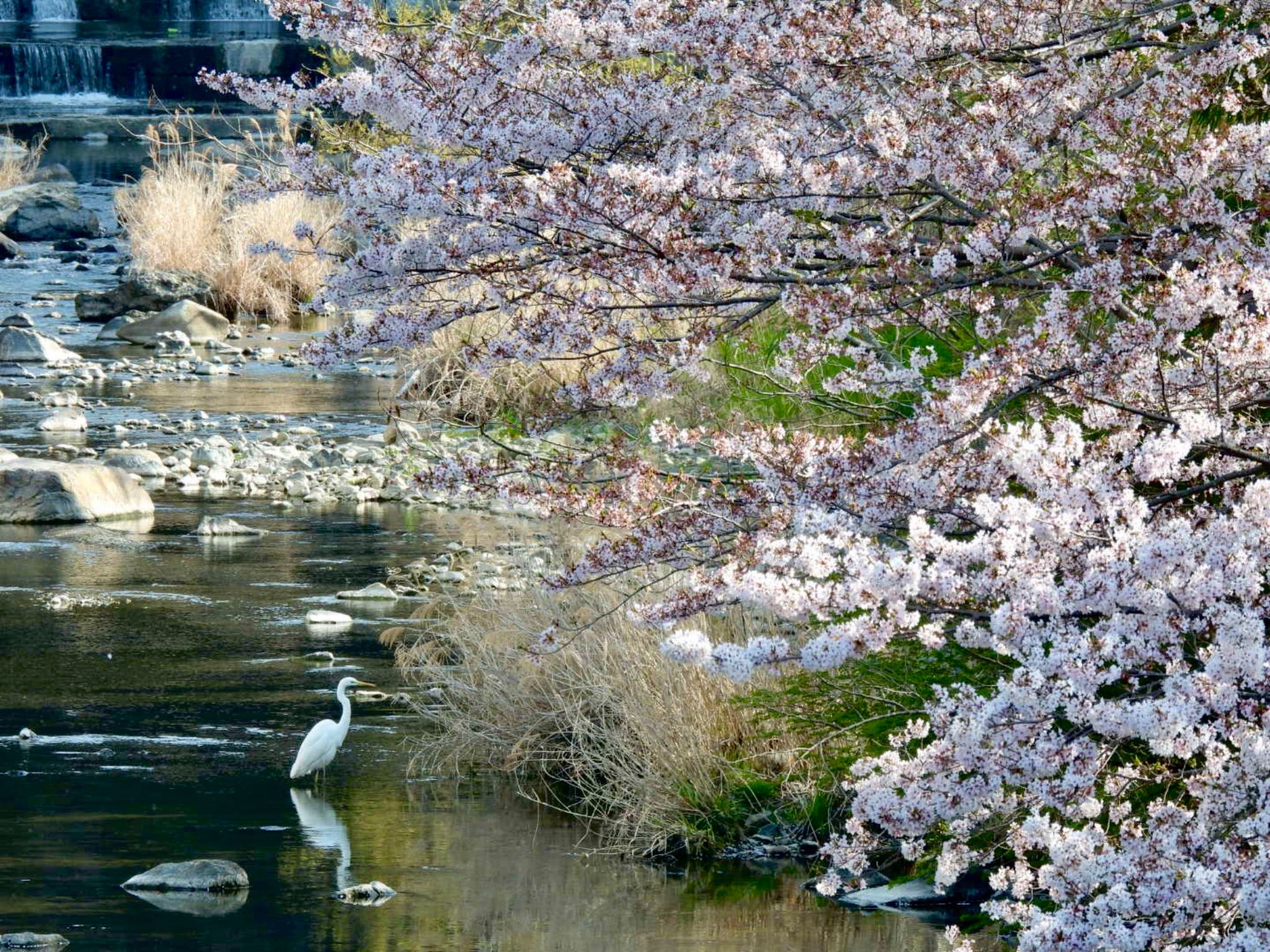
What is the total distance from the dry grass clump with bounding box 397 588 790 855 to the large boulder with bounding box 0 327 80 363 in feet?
46.0

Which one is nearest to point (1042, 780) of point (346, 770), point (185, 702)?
point (346, 770)

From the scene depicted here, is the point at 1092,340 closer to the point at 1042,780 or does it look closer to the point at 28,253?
the point at 1042,780

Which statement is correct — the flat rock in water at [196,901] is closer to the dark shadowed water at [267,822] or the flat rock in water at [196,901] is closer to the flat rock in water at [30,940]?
the dark shadowed water at [267,822]

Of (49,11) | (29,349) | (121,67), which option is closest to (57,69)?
(121,67)

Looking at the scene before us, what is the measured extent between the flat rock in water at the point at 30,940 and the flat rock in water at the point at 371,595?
5.43 meters

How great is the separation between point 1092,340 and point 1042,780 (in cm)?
188

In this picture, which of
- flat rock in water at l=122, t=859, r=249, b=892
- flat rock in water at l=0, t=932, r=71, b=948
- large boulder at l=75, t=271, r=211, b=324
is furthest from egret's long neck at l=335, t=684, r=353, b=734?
large boulder at l=75, t=271, r=211, b=324

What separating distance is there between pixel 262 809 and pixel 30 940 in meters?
1.73

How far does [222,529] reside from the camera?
13594mm

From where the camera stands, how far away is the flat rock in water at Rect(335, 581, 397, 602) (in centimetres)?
1158

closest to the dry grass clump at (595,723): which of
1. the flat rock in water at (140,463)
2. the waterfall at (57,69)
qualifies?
the flat rock in water at (140,463)

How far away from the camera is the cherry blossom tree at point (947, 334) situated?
3.47m

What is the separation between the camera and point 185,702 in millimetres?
9250

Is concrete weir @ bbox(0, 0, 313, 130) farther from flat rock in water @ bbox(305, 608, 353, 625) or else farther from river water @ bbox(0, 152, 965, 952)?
flat rock in water @ bbox(305, 608, 353, 625)
